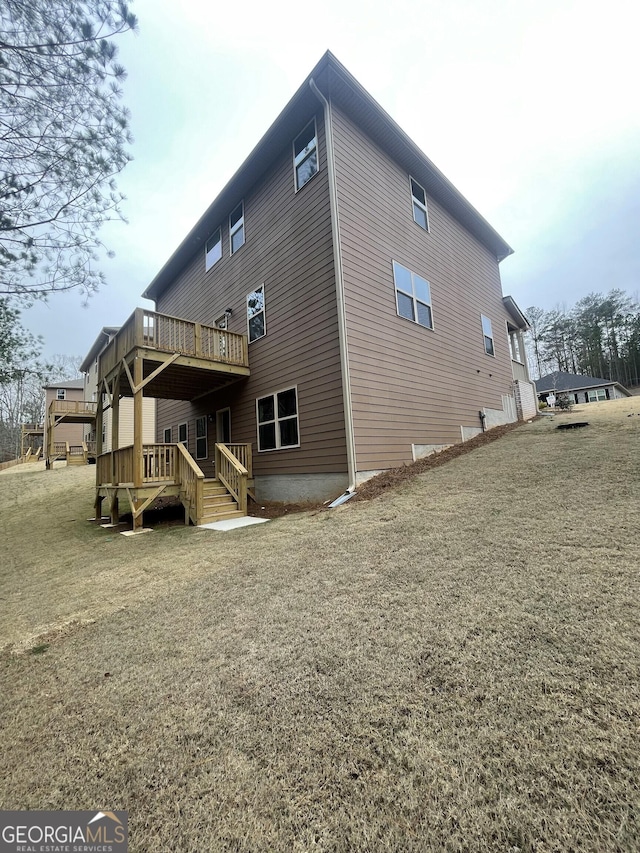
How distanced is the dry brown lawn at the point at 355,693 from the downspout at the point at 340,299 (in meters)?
2.78

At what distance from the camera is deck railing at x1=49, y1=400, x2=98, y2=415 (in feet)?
67.4

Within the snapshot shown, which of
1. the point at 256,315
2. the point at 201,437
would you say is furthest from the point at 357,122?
the point at 201,437

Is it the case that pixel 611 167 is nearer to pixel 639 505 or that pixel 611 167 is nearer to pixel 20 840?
pixel 639 505

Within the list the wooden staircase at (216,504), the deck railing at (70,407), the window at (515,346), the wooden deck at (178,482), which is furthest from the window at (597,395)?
the deck railing at (70,407)

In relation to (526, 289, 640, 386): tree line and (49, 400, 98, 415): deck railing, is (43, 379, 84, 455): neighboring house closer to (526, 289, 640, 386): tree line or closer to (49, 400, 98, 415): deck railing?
(49, 400, 98, 415): deck railing

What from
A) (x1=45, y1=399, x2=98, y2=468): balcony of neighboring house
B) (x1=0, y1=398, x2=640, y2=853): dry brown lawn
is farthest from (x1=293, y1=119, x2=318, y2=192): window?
(x1=45, y1=399, x2=98, y2=468): balcony of neighboring house

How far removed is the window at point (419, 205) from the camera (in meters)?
10.1

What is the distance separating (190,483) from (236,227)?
7865mm

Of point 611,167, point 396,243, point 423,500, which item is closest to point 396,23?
point 396,243

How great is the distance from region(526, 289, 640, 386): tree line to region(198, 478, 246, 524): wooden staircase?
39.5m

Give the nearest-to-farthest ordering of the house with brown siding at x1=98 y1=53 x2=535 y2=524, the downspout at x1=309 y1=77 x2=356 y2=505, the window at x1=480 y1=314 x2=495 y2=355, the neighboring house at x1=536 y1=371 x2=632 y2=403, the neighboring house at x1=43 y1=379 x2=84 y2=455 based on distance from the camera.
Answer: the downspout at x1=309 y1=77 x2=356 y2=505 → the house with brown siding at x1=98 y1=53 x2=535 y2=524 → the window at x1=480 y1=314 x2=495 y2=355 → the neighboring house at x1=536 y1=371 x2=632 y2=403 → the neighboring house at x1=43 y1=379 x2=84 y2=455

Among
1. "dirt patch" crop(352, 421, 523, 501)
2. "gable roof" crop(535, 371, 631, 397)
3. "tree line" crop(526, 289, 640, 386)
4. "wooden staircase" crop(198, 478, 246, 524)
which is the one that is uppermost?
"tree line" crop(526, 289, 640, 386)

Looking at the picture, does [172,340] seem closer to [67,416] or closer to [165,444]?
[165,444]

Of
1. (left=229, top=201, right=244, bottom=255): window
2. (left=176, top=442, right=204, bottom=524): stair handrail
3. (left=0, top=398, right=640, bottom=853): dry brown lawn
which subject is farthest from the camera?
(left=229, top=201, right=244, bottom=255): window
